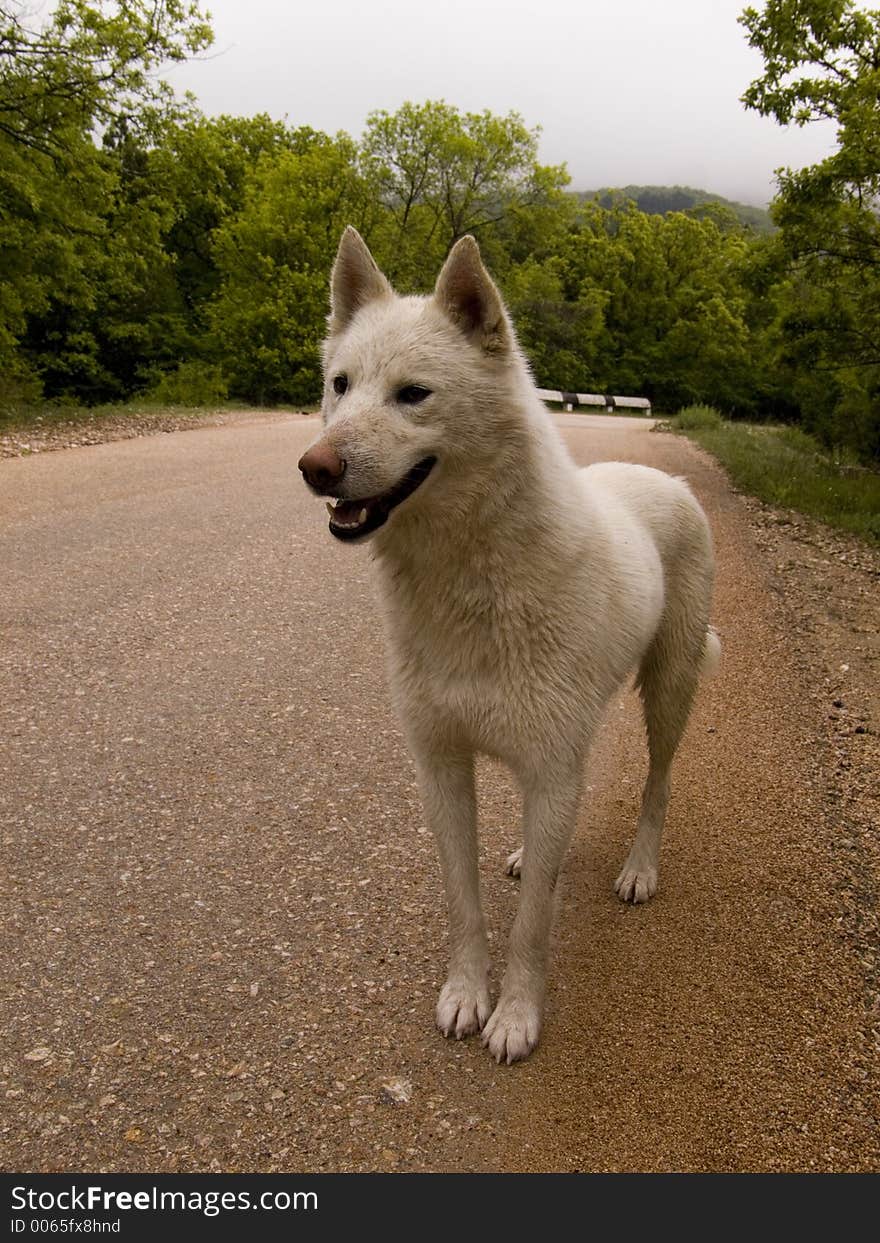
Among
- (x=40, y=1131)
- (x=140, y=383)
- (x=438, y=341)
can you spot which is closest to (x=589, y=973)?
(x=40, y=1131)

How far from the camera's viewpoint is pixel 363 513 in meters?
2.46

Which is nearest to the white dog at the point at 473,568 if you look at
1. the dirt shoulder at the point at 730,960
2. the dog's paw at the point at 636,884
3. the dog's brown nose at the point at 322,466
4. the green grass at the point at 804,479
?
the dog's brown nose at the point at 322,466

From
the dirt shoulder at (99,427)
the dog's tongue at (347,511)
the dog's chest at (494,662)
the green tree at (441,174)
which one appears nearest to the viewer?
the dog's tongue at (347,511)

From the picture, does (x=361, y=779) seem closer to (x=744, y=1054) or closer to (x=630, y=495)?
(x=630, y=495)

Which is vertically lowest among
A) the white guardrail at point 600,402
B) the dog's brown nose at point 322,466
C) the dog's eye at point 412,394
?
the white guardrail at point 600,402

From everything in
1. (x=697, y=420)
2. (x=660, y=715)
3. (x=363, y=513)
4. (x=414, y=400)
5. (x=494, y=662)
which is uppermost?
(x=414, y=400)

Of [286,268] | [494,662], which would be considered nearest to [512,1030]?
[494,662]

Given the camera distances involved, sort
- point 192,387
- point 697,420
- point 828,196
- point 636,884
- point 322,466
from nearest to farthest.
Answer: point 322,466
point 636,884
point 828,196
point 697,420
point 192,387

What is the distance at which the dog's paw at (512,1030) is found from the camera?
8.95 ft

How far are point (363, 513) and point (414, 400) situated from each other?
0.36 m

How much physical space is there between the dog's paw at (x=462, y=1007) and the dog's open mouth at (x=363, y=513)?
157cm

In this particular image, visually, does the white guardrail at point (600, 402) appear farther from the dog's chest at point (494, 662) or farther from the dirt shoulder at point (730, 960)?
the dog's chest at point (494, 662)

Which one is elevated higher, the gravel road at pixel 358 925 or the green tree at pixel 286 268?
the green tree at pixel 286 268

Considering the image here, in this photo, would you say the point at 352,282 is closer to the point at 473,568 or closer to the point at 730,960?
the point at 473,568
